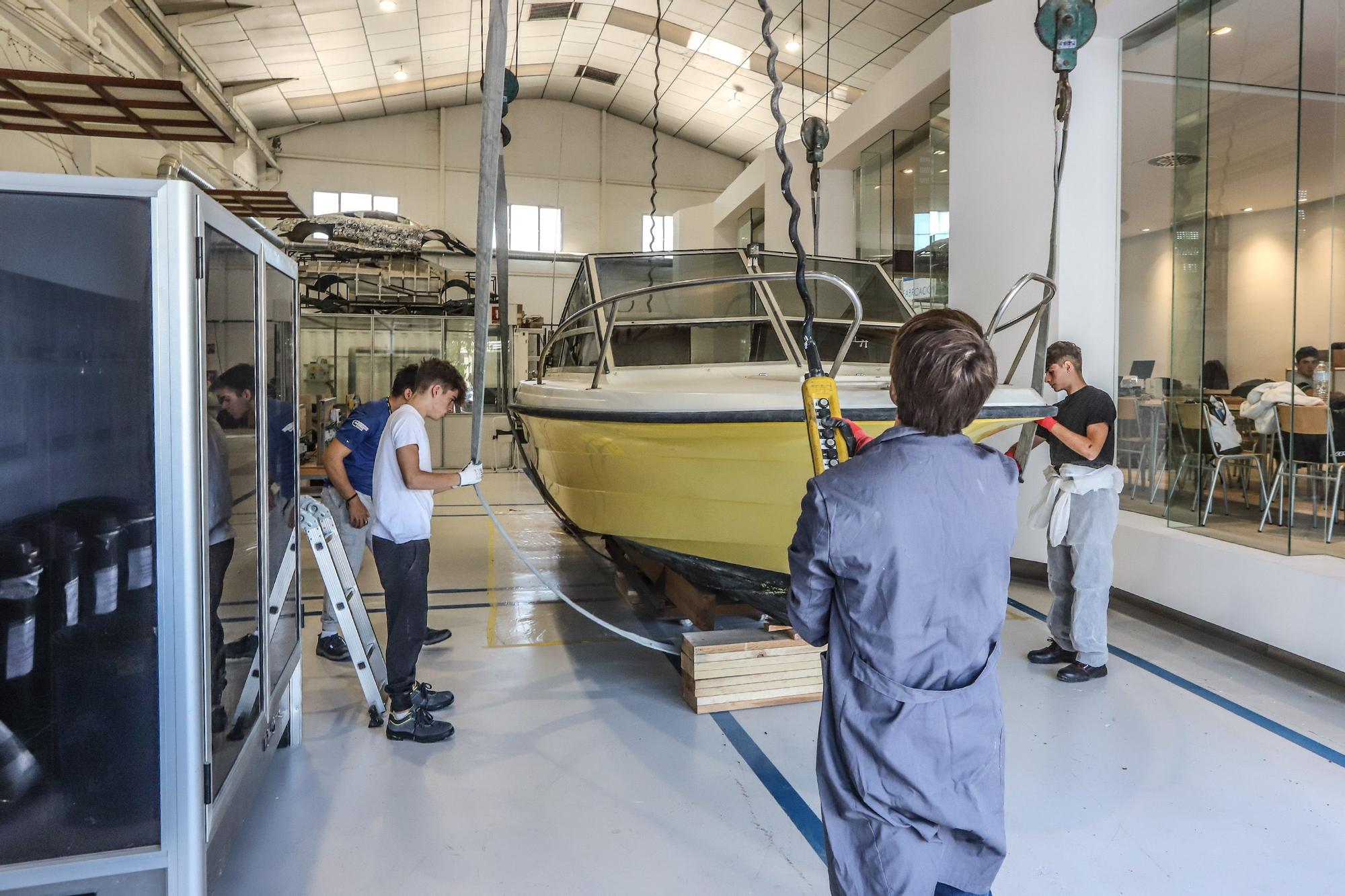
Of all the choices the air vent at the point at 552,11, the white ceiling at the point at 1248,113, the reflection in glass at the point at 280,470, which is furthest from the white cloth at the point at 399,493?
the air vent at the point at 552,11

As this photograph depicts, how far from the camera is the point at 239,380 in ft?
6.57

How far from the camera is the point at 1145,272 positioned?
5.69 metres

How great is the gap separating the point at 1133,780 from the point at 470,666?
2.66m

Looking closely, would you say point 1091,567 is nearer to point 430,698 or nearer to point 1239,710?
point 1239,710

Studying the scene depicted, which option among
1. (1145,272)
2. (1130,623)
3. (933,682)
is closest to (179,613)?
(933,682)

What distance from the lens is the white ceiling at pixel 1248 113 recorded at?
4535 mm

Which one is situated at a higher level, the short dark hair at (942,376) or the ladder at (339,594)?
the short dark hair at (942,376)

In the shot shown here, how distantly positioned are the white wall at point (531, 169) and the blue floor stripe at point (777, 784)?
13777mm

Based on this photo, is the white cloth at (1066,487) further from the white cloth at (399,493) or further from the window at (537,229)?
the window at (537,229)

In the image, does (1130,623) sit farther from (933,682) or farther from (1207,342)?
(933,682)

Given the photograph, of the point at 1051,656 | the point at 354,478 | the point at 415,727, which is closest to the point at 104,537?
the point at 415,727

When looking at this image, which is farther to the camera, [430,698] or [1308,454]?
[1308,454]

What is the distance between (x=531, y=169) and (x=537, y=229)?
125 centimetres

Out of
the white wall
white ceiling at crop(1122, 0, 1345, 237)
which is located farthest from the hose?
the white wall
